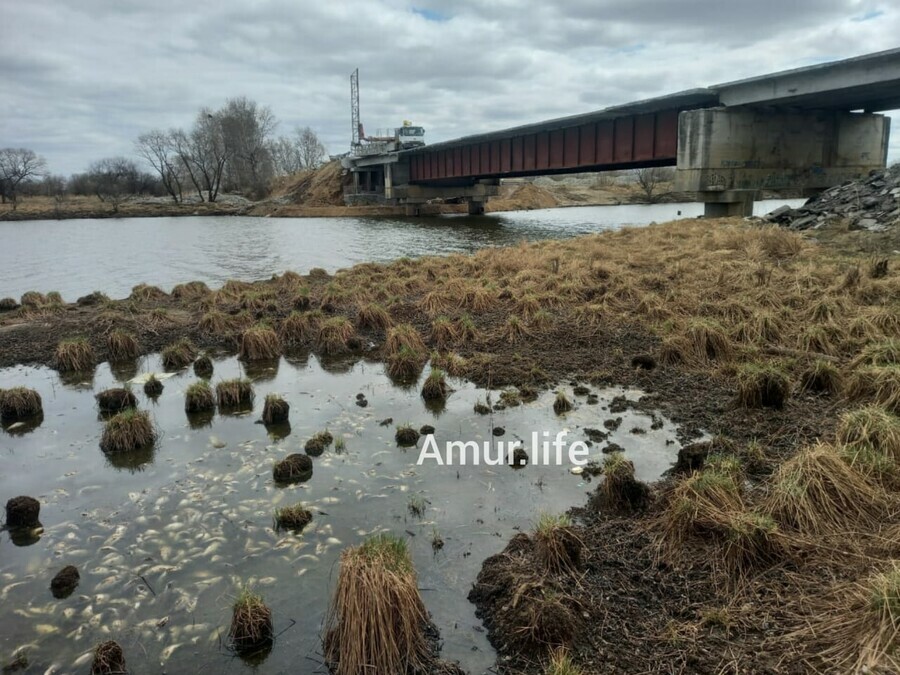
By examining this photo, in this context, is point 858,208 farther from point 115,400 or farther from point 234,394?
point 115,400

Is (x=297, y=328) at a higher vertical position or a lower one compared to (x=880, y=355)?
lower

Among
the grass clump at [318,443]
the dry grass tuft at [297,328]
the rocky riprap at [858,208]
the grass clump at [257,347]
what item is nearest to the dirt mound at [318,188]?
the rocky riprap at [858,208]

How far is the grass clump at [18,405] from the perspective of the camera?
324 inches

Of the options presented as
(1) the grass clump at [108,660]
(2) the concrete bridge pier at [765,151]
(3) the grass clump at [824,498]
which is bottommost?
(1) the grass clump at [108,660]

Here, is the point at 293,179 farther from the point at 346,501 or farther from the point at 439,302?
the point at 346,501

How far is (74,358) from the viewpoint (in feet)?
34.9

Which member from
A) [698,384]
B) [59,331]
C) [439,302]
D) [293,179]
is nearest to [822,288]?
[698,384]

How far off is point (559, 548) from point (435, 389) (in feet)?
14.1

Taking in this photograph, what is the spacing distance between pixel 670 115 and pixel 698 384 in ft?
87.6

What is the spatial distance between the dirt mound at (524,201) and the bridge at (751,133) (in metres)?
40.9

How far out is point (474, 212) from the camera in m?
67.0

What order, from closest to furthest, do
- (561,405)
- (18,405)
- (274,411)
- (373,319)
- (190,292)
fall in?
(561,405) < (274,411) < (18,405) < (373,319) < (190,292)

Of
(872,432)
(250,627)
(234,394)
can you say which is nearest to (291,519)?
(250,627)

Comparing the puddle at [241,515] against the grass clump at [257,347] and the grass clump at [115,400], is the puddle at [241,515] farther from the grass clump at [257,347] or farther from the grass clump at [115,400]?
the grass clump at [257,347]
